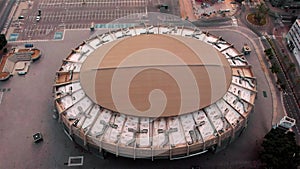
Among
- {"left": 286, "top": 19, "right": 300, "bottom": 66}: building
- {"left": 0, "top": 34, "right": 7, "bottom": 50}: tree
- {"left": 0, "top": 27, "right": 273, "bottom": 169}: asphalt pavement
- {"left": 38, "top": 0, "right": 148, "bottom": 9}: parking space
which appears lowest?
{"left": 0, "top": 27, "right": 273, "bottom": 169}: asphalt pavement

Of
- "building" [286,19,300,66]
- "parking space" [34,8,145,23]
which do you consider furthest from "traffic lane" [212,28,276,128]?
"parking space" [34,8,145,23]

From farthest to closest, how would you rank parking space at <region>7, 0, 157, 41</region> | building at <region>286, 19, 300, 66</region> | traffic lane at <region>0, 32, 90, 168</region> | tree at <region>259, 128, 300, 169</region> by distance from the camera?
parking space at <region>7, 0, 157, 41</region> → building at <region>286, 19, 300, 66</region> → traffic lane at <region>0, 32, 90, 168</region> → tree at <region>259, 128, 300, 169</region>

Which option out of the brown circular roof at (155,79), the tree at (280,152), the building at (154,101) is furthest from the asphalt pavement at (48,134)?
the brown circular roof at (155,79)

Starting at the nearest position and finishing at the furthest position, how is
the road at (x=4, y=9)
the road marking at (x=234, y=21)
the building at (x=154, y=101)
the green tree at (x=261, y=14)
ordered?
the building at (x=154, y=101)
the green tree at (x=261, y=14)
the road at (x=4, y=9)
the road marking at (x=234, y=21)

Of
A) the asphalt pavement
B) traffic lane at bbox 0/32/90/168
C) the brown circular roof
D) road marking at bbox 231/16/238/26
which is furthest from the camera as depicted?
road marking at bbox 231/16/238/26

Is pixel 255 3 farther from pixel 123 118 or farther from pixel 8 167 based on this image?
pixel 8 167

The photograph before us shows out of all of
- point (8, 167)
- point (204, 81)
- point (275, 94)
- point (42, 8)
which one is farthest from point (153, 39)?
point (42, 8)

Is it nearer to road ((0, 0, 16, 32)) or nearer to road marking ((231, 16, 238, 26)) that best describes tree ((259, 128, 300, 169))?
road marking ((231, 16, 238, 26))

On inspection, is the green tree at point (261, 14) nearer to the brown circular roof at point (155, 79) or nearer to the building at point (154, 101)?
the building at point (154, 101)
